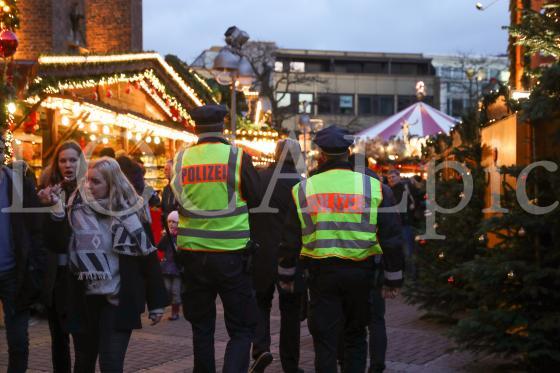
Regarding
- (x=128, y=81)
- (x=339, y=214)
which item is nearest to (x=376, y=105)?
(x=128, y=81)

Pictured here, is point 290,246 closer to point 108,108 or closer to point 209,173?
point 209,173

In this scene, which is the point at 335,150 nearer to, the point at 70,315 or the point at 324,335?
the point at 324,335

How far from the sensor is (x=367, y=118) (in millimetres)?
84812

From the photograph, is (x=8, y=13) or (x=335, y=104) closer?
(x=8, y=13)

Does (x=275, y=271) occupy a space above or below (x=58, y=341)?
above

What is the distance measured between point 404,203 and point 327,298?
1061 centimetres

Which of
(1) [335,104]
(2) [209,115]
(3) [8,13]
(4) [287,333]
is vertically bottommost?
(4) [287,333]

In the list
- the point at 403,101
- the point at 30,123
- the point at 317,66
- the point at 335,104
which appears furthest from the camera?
the point at 403,101

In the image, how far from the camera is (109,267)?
607cm

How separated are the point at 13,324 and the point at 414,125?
2328 cm

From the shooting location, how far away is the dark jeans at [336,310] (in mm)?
6426

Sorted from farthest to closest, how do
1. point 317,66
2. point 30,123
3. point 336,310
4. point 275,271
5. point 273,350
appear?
point 317,66 < point 30,123 < point 273,350 < point 275,271 < point 336,310

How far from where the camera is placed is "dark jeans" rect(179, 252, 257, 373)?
21.6 ft

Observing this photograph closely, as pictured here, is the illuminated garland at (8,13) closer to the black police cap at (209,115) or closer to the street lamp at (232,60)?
the street lamp at (232,60)
